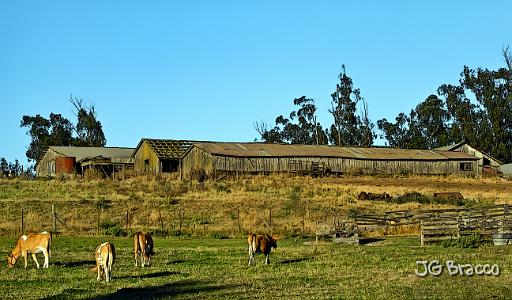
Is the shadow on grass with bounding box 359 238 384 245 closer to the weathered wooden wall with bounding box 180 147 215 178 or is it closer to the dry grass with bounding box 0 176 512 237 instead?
the dry grass with bounding box 0 176 512 237

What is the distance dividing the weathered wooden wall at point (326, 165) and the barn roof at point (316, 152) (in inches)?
18.7

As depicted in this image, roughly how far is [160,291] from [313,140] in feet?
396

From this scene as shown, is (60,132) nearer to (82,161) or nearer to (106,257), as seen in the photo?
(82,161)

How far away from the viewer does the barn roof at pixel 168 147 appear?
8612 centimetres

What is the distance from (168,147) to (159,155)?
3.37 meters

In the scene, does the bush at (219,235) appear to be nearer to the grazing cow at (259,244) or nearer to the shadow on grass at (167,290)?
the grazing cow at (259,244)

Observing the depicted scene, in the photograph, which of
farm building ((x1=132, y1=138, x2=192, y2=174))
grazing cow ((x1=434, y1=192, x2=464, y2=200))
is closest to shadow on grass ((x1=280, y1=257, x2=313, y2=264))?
grazing cow ((x1=434, y1=192, x2=464, y2=200))

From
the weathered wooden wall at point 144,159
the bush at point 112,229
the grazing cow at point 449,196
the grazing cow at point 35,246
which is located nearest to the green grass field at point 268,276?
the grazing cow at point 35,246

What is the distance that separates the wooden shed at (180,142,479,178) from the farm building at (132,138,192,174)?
6.24ft

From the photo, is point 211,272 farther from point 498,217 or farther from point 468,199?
point 468,199

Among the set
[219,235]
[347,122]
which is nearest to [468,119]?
[347,122]

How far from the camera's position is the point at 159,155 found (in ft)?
280

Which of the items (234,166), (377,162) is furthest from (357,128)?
(234,166)

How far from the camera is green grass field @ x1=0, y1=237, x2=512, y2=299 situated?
59.4 ft
